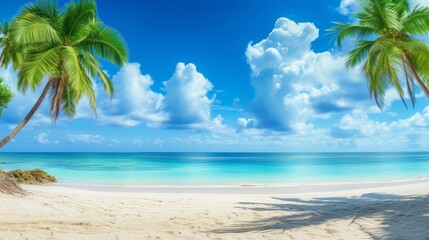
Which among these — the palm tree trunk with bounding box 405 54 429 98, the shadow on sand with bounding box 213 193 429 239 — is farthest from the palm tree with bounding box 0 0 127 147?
the palm tree trunk with bounding box 405 54 429 98

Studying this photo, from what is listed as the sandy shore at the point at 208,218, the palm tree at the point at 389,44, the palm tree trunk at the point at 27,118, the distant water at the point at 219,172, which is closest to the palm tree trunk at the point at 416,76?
the palm tree at the point at 389,44

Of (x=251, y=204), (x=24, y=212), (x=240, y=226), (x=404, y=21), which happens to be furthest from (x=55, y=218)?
(x=404, y=21)

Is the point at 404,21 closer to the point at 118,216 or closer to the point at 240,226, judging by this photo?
the point at 240,226

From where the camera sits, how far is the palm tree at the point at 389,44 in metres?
10.9

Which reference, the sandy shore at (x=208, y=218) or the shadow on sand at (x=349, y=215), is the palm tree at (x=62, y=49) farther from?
the shadow on sand at (x=349, y=215)

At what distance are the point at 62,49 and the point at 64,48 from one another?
10 centimetres

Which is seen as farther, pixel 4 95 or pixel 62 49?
pixel 4 95

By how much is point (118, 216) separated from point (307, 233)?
4.30 meters

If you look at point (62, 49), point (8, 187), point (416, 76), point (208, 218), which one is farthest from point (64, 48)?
point (416, 76)

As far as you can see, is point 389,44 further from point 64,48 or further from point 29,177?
point 29,177

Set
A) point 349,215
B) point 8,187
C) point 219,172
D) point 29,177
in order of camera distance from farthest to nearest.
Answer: point 219,172, point 29,177, point 8,187, point 349,215

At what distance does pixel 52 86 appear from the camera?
13594 mm

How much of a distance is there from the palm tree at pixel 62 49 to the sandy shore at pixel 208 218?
352cm

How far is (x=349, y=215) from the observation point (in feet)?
28.7
